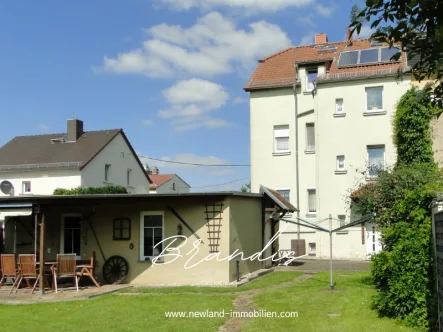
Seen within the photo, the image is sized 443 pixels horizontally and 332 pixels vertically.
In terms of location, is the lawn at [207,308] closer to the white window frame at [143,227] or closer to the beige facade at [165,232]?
the beige facade at [165,232]

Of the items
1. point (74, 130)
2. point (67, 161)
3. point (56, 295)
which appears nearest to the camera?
point (56, 295)

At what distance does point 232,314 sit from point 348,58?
19.5 meters

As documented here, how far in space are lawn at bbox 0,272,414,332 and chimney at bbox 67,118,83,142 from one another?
83.9 feet

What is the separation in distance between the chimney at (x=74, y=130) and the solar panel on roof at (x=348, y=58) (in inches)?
794

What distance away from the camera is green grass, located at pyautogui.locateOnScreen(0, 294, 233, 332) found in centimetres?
1005

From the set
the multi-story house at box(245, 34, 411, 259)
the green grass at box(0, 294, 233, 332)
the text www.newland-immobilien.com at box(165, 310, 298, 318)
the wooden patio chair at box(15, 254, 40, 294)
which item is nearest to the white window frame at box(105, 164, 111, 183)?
the multi-story house at box(245, 34, 411, 259)

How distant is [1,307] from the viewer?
1295 centimetres

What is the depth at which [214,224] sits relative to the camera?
52.6 ft

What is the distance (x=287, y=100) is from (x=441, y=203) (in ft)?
69.2

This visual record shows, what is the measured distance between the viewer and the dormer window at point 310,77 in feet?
92.6

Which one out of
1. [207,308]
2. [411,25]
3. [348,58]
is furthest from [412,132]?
[411,25]

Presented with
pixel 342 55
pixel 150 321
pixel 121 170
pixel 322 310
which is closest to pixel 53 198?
pixel 150 321

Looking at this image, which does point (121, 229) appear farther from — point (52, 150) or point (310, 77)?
point (52, 150)

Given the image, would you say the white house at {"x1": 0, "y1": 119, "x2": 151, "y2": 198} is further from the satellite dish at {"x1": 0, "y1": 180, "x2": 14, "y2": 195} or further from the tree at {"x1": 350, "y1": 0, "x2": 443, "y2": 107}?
the tree at {"x1": 350, "y1": 0, "x2": 443, "y2": 107}
